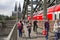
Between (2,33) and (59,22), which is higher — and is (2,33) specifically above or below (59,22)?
below

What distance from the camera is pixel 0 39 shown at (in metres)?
81.8

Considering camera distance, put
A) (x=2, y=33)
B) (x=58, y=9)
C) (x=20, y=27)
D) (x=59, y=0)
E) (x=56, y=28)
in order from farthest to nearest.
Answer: (x=2, y=33), (x=59, y=0), (x=58, y=9), (x=20, y=27), (x=56, y=28)

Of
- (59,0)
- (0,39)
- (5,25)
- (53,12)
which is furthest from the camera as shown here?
(5,25)

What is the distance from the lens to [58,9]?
2573 cm

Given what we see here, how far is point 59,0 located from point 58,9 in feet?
63.6

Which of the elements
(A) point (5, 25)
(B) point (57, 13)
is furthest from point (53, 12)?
(A) point (5, 25)

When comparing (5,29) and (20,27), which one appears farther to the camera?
(5,29)

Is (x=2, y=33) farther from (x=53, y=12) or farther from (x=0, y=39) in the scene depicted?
(x=53, y=12)

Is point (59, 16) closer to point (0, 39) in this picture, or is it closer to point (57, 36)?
point (57, 36)

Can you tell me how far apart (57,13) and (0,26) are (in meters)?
72.2

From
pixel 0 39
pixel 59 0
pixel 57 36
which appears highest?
pixel 59 0

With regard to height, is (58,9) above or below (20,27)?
above

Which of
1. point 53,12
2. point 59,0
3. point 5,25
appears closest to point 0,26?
point 5,25

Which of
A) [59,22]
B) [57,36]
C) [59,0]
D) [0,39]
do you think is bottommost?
[0,39]
